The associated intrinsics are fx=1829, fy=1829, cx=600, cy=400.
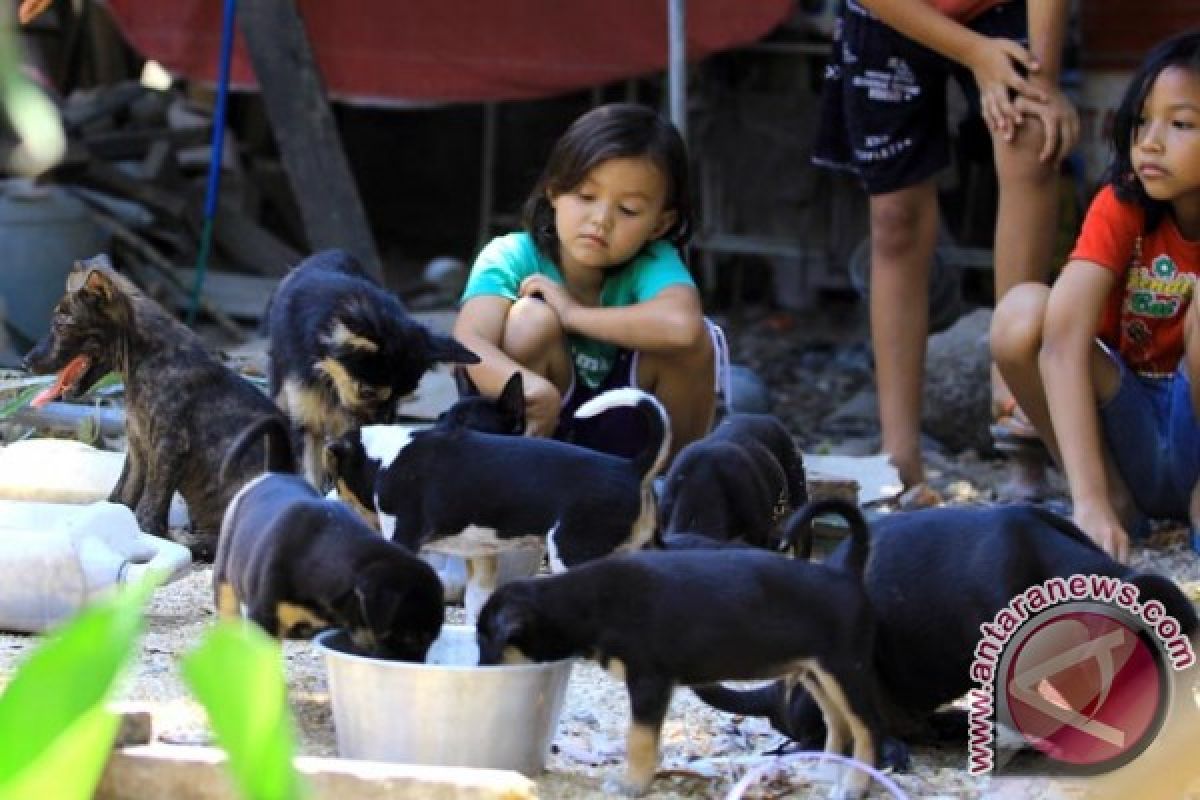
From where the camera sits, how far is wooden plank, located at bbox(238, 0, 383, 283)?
23.1 ft

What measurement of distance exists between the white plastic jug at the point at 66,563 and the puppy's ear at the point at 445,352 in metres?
0.77

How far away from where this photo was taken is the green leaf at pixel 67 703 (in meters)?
0.74

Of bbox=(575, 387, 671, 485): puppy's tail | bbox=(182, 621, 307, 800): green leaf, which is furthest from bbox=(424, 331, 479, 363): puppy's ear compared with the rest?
bbox=(182, 621, 307, 800): green leaf

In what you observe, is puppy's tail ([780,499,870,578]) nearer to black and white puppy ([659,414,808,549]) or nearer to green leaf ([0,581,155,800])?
black and white puppy ([659,414,808,549])

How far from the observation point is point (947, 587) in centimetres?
286

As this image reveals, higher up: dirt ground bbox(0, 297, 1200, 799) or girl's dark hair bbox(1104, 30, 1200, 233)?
girl's dark hair bbox(1104, 30, 1200, 233)

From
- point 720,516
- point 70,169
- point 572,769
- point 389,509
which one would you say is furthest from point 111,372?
point 70,169

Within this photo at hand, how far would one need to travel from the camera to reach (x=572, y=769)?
2.84 meters

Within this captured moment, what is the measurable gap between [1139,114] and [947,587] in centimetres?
215

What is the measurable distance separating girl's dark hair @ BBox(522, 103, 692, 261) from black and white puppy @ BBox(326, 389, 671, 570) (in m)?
1.24

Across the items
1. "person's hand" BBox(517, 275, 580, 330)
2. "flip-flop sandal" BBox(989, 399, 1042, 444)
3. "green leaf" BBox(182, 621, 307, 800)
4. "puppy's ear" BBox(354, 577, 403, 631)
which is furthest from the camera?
"flip-flop sandal" BBox(989, 399, 1042, 444)

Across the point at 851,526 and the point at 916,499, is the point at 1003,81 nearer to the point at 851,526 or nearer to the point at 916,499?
the point at 916,499

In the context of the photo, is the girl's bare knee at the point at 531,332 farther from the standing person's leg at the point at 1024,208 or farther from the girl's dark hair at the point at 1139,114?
the girl's dark hair at the point at 1139,114

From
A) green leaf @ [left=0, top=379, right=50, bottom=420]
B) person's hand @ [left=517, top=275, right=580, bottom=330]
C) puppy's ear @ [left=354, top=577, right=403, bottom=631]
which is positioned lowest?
Result: green leaf @ [left=0, top=379, right=50, bottom=420]
